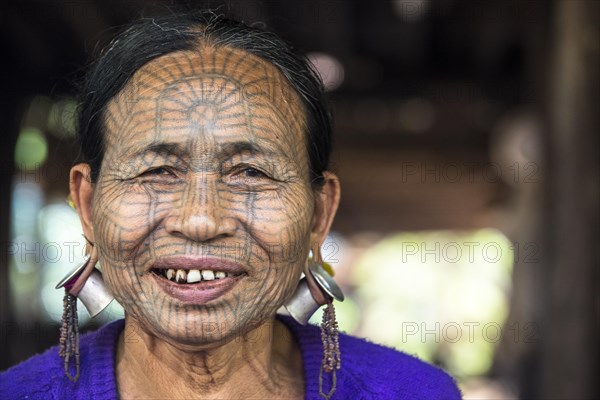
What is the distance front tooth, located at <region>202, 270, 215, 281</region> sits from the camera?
1.82 meters

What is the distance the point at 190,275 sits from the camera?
1815mm

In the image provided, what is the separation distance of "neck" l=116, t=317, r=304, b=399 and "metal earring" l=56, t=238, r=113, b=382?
3.4 inches

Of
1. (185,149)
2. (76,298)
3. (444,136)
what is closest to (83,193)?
(76,298)

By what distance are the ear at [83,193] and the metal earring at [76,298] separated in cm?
5

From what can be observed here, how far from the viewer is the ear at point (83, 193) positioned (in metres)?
2.00

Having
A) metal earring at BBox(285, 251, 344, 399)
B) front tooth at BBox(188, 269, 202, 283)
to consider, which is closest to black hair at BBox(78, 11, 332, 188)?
metal earring at BBox(285, 251, 344, 399)

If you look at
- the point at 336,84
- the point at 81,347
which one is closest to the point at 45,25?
the point at 336,84

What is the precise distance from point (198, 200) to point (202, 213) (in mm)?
36

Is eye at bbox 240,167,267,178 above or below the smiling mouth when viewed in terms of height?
above

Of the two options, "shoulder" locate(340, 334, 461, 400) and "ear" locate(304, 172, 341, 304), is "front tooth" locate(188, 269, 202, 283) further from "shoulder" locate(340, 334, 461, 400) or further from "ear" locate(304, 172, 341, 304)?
"shoulder" locate(340, 334, 461, 400)

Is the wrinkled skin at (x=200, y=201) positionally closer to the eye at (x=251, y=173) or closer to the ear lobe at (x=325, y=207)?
the eye at (x=251, y=173)

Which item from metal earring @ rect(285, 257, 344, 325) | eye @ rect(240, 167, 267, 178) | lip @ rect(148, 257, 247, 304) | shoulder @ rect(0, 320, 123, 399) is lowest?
shoulder @ rect(0, 320, 123, 399)

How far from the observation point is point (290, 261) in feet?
6.30

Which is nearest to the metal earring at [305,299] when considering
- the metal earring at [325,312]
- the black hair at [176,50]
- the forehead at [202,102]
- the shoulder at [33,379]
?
the metal earring at [325,312]
